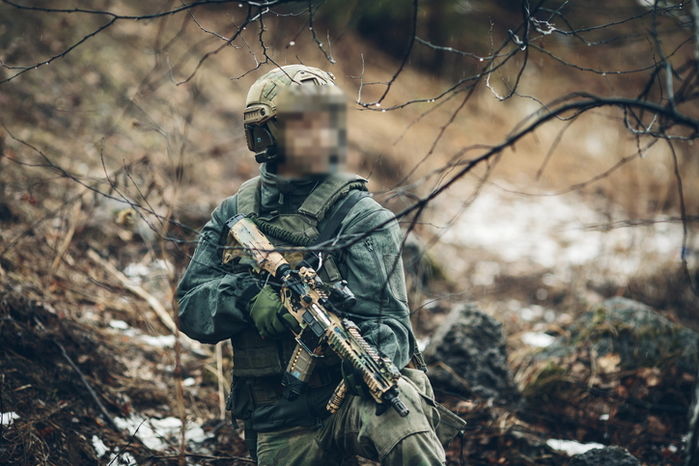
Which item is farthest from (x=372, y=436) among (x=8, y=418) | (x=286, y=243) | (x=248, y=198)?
(x=8, y=418)

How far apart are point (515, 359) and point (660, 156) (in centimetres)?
799

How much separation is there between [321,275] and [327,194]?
0.37 m

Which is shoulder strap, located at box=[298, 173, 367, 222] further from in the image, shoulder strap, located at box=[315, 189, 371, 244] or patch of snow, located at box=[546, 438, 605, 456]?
patch of snow, located at box=[546, 438, 605, 456]

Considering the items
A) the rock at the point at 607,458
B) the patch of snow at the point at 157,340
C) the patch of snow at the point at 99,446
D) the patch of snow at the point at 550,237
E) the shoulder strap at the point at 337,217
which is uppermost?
the patch of snow at the point at 550,237

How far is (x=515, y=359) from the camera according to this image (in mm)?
4934

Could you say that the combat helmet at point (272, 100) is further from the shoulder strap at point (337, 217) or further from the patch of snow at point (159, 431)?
the patch of snow at point (159, 431)

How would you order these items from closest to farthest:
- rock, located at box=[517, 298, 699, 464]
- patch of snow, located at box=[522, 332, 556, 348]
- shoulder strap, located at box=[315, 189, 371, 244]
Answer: shoulder strap, located at box=[315, 189, 371, 244]
rock, located at box=[517, 298, 699, 464]
patch of snow, located at box=[522, 332, 556, 348]

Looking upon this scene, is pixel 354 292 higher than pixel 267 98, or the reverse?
pixel 267 98

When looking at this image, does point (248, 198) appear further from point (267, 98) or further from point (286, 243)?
point (267, 98)

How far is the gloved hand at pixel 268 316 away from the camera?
2592 millimetres

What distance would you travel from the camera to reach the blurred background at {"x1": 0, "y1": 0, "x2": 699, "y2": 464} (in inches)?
120

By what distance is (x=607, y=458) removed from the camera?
3279 millimetres

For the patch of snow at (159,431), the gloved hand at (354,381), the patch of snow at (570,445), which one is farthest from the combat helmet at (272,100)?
the patch of snow at (570,445)

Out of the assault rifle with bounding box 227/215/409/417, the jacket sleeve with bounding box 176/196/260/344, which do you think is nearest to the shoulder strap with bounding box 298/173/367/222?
the assault rifle with bounding box 227/215/409/417
